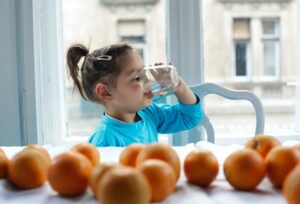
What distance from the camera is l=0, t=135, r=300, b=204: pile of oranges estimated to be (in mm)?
410

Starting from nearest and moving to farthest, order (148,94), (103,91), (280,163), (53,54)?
(280,163) < (148,94) < (103,91) < (53,54)

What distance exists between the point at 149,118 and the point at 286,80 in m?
0.64

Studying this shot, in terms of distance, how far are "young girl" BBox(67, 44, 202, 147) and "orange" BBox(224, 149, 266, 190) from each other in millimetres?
584

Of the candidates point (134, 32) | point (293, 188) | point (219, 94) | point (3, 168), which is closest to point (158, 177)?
point (293, 188)

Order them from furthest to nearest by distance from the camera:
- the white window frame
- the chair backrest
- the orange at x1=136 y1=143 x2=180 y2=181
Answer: the white window frame, the chair backrest, the orange at x1=136 y1=143 x2=180 y2=181

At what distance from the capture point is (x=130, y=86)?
44.9 inches

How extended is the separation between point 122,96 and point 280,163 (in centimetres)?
70

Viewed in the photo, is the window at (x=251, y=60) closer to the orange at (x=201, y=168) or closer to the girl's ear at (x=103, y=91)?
the girl's ear at (x=103, y=91)

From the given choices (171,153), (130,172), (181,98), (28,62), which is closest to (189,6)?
(181,98)

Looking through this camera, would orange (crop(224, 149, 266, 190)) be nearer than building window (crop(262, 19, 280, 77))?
Yes

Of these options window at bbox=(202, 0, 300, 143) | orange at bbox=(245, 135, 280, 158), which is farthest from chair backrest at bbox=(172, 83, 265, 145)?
orange at bbox=(245, 135, 280, 158)

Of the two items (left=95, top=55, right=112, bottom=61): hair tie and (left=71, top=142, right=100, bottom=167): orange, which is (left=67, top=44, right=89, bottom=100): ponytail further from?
(left=71, top=142, right=100, bottom=167): orange

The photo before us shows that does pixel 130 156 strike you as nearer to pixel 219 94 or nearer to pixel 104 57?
pixel 104 57

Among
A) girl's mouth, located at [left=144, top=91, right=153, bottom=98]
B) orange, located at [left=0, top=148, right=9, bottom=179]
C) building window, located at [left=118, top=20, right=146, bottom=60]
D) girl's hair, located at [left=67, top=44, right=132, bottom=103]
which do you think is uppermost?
building window, located at [left=118, top=20, right=146, bottom=60]
